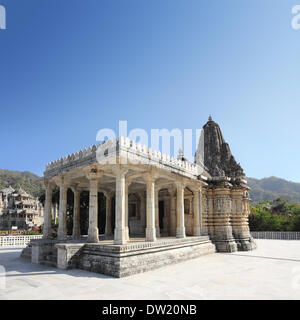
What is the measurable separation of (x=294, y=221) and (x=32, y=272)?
37.2m

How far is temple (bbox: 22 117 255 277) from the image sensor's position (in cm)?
1162

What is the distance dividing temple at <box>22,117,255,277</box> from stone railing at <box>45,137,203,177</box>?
1.9 inches

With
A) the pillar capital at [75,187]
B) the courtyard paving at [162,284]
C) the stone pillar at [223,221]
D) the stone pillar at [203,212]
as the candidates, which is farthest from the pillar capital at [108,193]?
the courtyard paving at [162,284]

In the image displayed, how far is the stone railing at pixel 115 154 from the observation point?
11.9m

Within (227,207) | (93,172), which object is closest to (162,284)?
(93,172)

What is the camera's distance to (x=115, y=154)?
11547mm

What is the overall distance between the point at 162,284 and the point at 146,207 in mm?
10594

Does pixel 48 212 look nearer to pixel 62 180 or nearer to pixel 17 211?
pixel 62 180

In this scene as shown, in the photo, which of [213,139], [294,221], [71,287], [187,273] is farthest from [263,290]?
[294,221]

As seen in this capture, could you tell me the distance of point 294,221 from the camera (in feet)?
120

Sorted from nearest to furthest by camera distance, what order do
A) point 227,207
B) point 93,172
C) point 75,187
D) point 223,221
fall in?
point 93,172 < point 75,187 < point 223,221 < point 227,207

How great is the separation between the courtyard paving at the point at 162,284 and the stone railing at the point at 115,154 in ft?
17.6

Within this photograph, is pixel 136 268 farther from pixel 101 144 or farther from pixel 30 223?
pixel 30 223

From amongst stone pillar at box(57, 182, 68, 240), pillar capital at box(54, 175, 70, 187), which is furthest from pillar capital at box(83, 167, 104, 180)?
stone pillar at box(57, 182, 68, 240)
